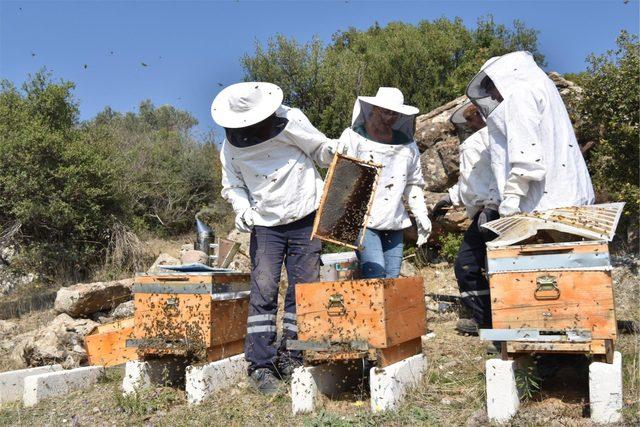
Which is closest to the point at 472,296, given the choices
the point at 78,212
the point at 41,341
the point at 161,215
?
the point at 41,341

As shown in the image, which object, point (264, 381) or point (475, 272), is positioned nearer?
point (264, 381)

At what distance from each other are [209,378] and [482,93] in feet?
8.80

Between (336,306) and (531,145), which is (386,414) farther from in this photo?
(531,145)

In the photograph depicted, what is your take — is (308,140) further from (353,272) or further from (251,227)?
(353,272)

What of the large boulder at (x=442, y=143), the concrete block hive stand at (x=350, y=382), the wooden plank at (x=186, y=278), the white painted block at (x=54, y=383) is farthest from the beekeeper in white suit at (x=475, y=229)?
the large boulder at (x=442, y=143)

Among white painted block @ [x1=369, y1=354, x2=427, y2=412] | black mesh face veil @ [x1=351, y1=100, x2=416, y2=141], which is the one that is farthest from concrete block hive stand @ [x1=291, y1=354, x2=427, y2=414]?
black mesh face veil @ [x1=351, y1=100, x2=416, y2=141]

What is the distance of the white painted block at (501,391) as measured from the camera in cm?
313

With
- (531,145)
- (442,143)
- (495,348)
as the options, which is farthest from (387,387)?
(442,143)

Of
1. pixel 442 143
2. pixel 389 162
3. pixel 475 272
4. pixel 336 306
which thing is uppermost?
pixel 442 143

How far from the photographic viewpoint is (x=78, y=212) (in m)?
10.6

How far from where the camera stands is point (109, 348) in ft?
17.4

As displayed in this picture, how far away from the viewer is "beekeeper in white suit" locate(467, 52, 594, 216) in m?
3.68

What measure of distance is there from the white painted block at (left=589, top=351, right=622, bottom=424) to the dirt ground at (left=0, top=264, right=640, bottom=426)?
62 millimetres

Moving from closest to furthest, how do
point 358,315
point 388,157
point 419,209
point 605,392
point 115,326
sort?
point 605,392, point 358,315, point 388,157, point 419,209, point 115,326
